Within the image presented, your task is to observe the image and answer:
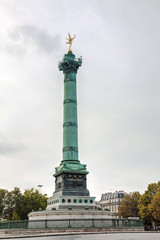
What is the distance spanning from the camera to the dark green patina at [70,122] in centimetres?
4300

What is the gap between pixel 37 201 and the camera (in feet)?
219

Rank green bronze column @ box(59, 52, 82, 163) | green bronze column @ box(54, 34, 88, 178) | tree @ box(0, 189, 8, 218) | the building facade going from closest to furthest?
green bronze column @ box(54, 34, 88, 178)
green bronze column @ box(59, 52, 82, 163)
tree @ box(0, 189, 8, 218)
the building facade

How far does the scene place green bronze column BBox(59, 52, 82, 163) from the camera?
148 ft

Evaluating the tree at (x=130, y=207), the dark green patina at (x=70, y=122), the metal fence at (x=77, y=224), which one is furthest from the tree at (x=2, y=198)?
the metal fence at (x=77, y=224)

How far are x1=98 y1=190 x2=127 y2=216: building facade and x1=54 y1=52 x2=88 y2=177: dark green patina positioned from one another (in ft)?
258

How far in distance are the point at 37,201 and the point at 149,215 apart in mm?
28612

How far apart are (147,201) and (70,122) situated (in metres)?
31.2

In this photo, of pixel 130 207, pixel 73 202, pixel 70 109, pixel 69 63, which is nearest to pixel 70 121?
pixel 70 109

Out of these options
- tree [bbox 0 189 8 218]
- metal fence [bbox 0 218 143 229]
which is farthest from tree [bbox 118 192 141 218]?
metal fence [bbox 0 218 143 229]

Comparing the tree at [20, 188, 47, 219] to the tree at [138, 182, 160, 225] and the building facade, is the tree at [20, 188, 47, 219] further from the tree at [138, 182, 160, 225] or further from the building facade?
the building facade

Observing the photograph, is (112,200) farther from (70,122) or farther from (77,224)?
(77,224)

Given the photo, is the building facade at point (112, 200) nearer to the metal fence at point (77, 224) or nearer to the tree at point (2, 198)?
the tree at point (2, 198)

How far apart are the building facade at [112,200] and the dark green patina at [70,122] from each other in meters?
78.6

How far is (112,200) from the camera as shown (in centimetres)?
12256
